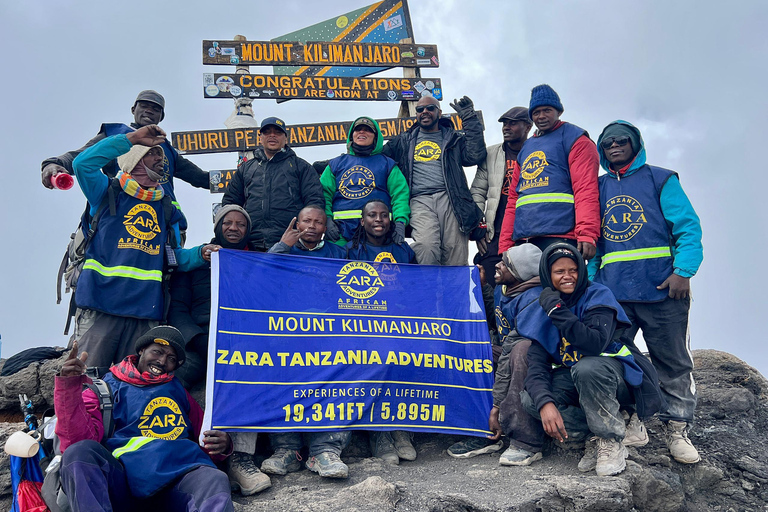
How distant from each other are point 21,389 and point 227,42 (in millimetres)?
Answer: 5405

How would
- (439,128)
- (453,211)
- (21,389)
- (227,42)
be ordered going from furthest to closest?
(227,42) < (439,128) < (453,211) < (21,389)

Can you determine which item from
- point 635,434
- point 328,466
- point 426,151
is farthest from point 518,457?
point 426,151

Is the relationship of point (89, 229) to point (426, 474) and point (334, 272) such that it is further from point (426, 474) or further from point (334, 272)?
point (426, 474)

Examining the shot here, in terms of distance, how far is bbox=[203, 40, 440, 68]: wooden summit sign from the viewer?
9.15 meters

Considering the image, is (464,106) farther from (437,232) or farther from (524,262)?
(524,262)

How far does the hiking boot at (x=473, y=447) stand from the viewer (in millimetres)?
5270

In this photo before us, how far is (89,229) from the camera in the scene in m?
5.62

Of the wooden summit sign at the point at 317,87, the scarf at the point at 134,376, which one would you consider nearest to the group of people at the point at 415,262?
the scarf at the point at 134,376

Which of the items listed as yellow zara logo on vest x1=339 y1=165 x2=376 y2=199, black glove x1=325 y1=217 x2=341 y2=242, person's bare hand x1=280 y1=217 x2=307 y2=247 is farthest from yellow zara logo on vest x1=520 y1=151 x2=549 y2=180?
person's bare hand x1=280 y1=217 x2=307 y2=247

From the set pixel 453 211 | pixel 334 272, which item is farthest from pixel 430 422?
pixel 453 211

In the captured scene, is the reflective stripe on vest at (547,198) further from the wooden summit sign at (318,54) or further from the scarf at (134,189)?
the wooden summit sign at (318,54)

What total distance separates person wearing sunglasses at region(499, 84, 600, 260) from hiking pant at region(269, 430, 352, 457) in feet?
8.33

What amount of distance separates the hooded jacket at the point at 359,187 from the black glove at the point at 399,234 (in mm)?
119

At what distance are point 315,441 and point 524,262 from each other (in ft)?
7.47
